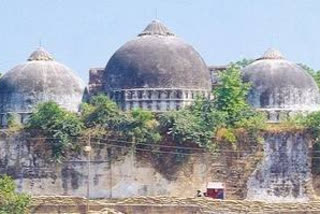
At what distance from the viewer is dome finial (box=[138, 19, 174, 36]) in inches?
2018

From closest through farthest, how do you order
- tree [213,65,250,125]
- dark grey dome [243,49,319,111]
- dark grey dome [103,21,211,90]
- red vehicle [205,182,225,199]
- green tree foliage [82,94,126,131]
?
red vehicle [205,182,225,199] < green tree foliage [82,94,126,131] < tree [213,65,250,125] < dark grey dome [103,21,211,90] < dark grey dome [243,49,319,111]

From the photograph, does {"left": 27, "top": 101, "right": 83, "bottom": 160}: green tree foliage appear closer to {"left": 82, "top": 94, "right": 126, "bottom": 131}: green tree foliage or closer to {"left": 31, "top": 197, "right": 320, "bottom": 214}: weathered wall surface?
{"left": 82, "top": 94, "right": 126, "bottom": 131}: green tree foliage

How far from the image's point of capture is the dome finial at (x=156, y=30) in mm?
51250

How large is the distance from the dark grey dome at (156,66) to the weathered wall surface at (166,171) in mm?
2960

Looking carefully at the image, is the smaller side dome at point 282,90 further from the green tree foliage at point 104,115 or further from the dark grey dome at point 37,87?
the dark grey dome at point 37,87

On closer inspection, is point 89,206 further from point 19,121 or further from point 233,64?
point 233,64

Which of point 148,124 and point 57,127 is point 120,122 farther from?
point 57,127

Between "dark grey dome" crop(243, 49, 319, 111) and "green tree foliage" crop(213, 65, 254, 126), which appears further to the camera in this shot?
"dark grey dome" crop(243, 49, 319, 111)

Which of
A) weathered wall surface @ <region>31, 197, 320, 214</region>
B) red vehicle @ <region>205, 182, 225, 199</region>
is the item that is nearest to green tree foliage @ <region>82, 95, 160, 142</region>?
red vehicle @ <region>205, 182, 225, 199</region>

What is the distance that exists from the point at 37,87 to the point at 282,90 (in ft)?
27.8

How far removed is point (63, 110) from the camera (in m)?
48.2

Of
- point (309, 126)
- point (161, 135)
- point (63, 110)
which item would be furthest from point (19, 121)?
point (309, 126)

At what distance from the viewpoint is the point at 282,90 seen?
49.9 m

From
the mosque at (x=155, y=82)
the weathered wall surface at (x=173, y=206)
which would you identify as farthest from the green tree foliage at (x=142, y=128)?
the weathered wall surface at (x=173, y=206)
